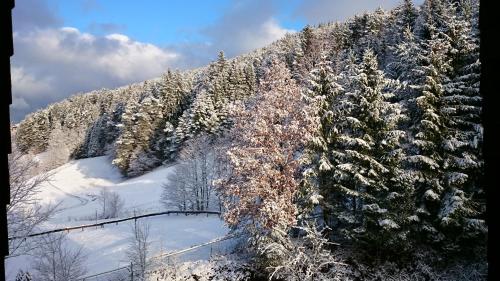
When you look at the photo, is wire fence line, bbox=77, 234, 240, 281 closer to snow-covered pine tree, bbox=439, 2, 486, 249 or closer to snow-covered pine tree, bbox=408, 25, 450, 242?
snow-covered pine tree, bbox=408, 25, 450, 242

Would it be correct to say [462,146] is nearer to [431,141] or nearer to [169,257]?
[431,141]

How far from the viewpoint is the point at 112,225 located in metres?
43.7

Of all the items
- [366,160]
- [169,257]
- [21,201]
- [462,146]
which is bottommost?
[169,257]

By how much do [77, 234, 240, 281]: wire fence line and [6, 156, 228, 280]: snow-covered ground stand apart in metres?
1.58

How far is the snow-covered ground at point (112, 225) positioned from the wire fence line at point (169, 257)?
158 centimetres

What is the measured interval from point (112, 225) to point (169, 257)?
60.3 feet

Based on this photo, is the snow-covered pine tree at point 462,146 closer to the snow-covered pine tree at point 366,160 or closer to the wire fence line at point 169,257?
the snow-covered pine tree at point 366,160

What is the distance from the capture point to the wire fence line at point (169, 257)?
2620cm

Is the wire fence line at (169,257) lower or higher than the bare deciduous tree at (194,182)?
lower

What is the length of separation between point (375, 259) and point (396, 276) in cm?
178

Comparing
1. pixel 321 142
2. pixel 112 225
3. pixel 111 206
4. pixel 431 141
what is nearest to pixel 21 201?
pixel 321 142

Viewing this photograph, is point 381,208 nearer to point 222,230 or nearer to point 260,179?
point 260,179

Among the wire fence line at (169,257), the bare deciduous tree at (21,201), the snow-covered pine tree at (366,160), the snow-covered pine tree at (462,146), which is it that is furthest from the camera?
the snow-covered pine tree at (366,160)

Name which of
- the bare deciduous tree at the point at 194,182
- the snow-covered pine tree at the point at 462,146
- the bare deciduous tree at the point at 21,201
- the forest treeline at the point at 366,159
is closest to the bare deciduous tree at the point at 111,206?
the bare deciduous tree at the point at 194,182
